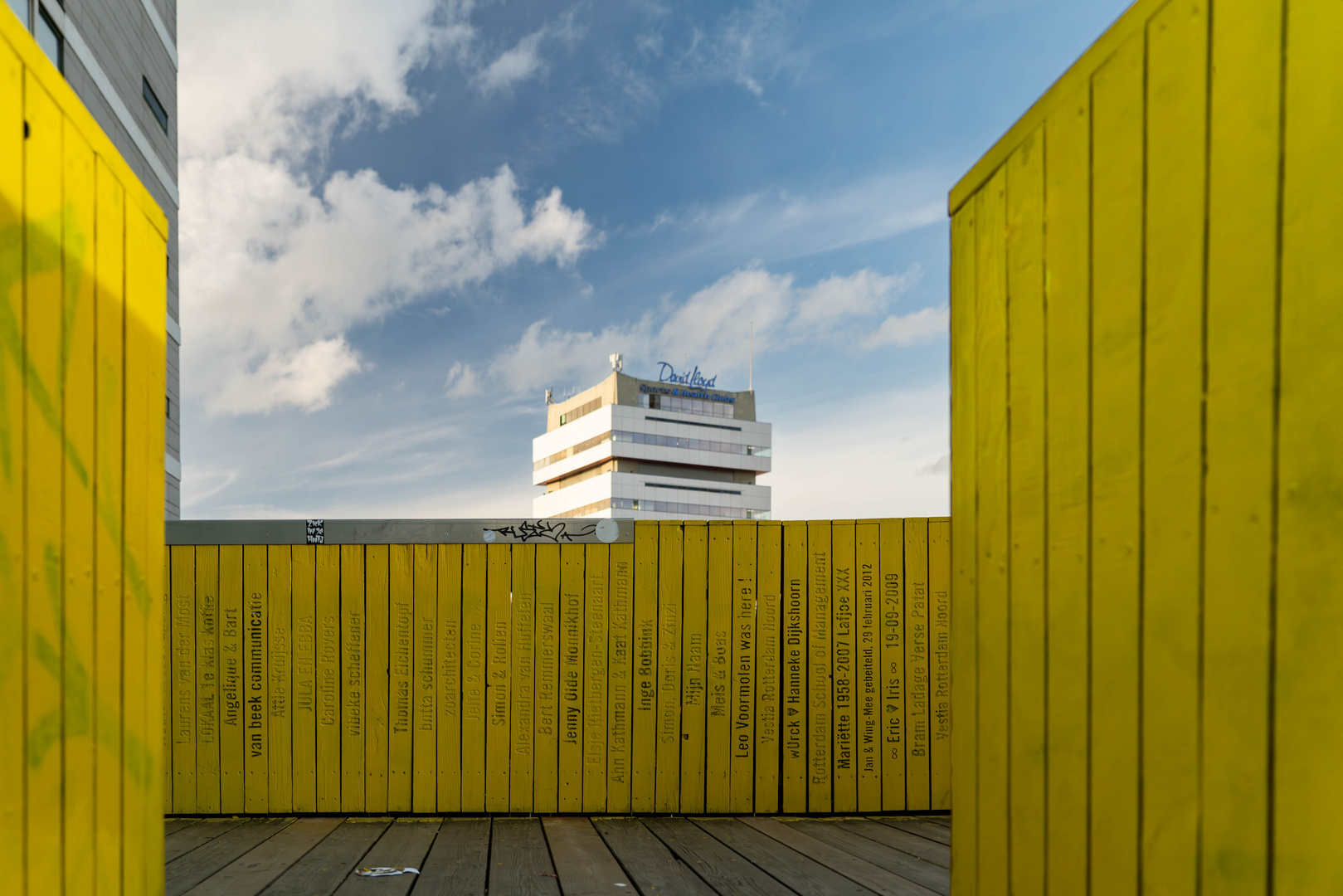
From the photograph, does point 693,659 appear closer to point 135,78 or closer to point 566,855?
point 566,855

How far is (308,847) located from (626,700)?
1866 millimetres

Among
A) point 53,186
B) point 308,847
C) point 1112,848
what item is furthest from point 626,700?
point 53,186

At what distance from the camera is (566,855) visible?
13.1ft

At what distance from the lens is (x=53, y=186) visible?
156 cm

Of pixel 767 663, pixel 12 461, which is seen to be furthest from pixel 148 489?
pixel 767 663

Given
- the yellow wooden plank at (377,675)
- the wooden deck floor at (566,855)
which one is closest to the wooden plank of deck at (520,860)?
the wooden deck floor at (566,855)

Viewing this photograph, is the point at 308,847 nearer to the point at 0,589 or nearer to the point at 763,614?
the point at 763,614

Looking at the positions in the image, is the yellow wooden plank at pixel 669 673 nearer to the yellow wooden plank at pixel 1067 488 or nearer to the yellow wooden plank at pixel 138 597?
the yellow wooden plank at pixel 138 597

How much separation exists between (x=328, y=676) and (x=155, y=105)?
1554 centimetres

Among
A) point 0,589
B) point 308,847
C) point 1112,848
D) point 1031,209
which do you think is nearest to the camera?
point 0,589

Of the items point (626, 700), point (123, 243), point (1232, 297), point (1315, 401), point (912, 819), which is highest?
point (123, 243)

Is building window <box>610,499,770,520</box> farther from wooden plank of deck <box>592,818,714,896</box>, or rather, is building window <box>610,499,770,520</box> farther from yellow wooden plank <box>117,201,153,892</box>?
yellow wooden plank <box>117,201,153,892</box>

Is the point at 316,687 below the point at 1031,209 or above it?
below

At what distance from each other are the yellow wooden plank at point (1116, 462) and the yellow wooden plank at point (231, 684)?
484 cm
